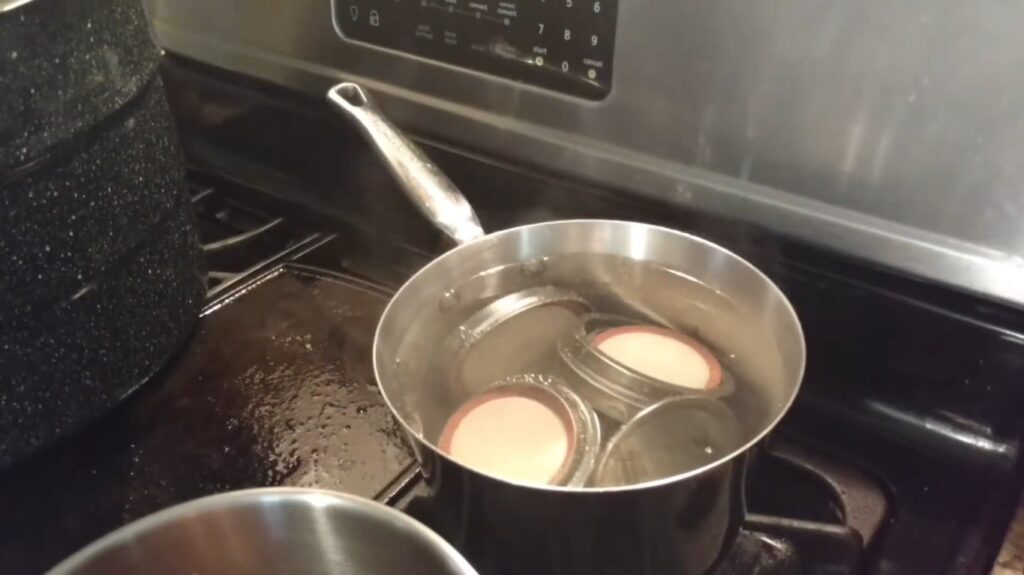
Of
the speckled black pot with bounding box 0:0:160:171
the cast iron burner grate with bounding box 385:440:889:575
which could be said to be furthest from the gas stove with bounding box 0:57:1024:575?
the speckled black pot with bounding box 0:0:160:171

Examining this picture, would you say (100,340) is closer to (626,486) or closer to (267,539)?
(267,539)

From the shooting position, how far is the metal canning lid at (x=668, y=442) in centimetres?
37

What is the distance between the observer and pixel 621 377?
1.33 feet

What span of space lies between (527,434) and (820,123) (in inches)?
7.3

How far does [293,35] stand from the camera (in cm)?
56

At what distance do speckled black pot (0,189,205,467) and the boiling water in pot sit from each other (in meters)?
0.14

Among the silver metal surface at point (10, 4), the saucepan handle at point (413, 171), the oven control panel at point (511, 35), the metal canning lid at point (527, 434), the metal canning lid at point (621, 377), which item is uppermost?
the silver metal surface at point (10, 4)

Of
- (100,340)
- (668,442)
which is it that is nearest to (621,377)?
(668,442)

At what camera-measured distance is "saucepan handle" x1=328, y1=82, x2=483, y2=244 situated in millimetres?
457

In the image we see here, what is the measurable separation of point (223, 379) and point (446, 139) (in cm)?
18

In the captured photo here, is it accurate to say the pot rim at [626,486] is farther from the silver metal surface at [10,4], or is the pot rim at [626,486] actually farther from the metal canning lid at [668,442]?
the silver metal surface at [10,4]

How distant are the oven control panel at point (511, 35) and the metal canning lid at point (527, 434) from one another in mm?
156

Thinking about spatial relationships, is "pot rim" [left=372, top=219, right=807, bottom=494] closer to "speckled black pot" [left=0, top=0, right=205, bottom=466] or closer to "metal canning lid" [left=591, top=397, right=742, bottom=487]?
"metal canning lid" [left=591, top=397, right=742, bottom=487]

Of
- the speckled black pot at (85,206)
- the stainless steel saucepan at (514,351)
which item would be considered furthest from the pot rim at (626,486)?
the speckled black pot at (85,206)
